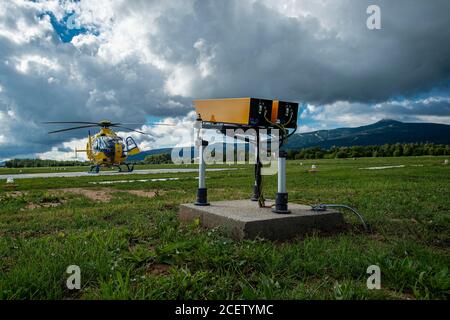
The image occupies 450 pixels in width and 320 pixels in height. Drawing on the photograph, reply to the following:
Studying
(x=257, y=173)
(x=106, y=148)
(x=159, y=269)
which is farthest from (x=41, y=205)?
(x=106, y=148)

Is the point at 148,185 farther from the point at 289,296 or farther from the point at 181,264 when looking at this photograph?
the point at 289,296

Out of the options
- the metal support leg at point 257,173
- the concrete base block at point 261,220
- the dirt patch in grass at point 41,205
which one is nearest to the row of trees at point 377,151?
the dirt patch in grass at point 41,205

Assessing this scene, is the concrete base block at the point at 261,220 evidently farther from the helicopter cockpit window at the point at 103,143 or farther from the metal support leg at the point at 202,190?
the helicopter cockpit window at the point at 103,143

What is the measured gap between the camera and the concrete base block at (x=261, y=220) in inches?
173

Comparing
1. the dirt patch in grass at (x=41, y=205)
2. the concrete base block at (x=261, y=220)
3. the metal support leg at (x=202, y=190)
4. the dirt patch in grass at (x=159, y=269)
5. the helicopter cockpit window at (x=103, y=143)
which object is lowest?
the dirt patch in grass at (x=41, y=205)

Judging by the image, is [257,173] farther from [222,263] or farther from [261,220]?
[222,263]

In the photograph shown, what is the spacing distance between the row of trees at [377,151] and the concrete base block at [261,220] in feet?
171


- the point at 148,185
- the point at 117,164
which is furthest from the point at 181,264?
the point at 117,164

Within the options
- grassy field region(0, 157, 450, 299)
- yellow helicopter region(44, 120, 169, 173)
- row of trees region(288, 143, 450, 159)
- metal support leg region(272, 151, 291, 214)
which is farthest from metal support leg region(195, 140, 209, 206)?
row of trees region(288, 143, 450, 159)

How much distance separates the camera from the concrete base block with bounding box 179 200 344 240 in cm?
439

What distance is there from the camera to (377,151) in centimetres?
6194

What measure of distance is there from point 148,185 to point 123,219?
7.59 metres

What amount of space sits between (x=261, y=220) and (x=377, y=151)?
209 ft

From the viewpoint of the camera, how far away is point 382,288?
3.00m
